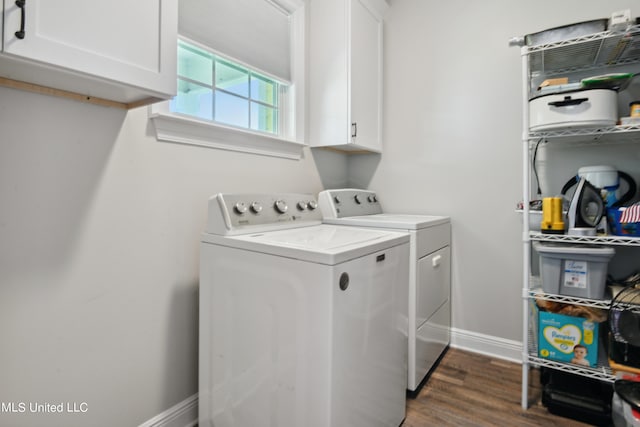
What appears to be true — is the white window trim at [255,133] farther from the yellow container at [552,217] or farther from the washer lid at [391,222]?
the yellow container at [552,217]

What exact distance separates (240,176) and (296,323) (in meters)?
0.93

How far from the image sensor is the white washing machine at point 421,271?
1721mm

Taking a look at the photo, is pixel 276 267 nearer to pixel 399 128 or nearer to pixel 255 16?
pixel 255 16

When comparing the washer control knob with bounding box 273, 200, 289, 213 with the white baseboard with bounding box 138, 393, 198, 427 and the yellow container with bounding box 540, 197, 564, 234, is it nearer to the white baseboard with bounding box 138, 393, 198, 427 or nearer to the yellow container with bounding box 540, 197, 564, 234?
the white baseboard with bounding box 138, 393, 198, 427

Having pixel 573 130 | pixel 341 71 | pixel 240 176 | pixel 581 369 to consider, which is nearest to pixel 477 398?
pixel 581 369

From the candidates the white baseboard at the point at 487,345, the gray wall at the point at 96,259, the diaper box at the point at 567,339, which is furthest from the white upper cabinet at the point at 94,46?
the white baseboard at the point at 487,345

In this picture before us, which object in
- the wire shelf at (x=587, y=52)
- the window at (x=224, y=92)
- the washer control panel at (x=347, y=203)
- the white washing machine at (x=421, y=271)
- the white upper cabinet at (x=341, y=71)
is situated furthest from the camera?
the white upper cabinet at (x=341, y=71)

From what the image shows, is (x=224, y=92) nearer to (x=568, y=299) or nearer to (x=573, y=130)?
(x=573, y=130)

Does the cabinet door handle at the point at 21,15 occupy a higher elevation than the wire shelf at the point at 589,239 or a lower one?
higher

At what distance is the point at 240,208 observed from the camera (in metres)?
1.43

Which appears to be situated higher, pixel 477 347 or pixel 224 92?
pixel 224 92

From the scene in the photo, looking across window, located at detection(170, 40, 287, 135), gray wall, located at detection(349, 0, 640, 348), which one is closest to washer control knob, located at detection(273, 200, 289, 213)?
window, located at detection(170, 40, 287, 135)

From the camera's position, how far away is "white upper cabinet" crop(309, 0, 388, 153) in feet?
7.01

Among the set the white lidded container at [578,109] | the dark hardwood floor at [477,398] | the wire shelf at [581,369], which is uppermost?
the white lidded container at [578,109]
